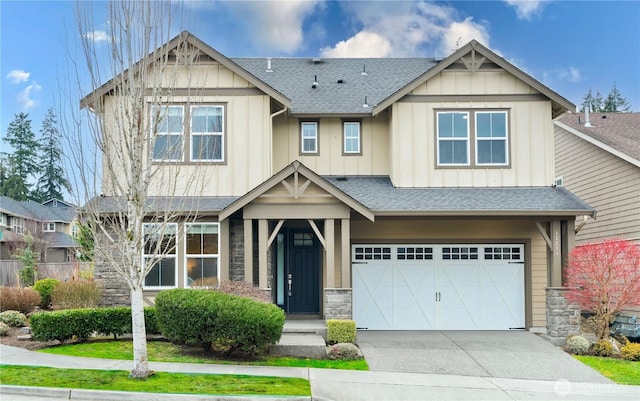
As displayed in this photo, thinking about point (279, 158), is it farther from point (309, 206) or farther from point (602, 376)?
point (602, 376)

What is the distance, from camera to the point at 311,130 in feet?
55.6

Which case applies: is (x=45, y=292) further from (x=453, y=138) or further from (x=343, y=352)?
(x=453, y=138)

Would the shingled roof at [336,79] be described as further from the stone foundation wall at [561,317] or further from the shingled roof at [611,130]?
the stone foundation wall at [561,317]

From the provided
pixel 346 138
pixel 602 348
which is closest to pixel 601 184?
pixel 602 348

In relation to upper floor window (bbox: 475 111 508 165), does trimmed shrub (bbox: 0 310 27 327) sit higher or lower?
lower

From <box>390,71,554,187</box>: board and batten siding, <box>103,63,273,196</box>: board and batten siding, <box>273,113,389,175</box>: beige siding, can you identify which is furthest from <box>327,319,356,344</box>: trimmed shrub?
<box>273,113,389,175</box>: beige siding

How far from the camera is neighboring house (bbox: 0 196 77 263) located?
133 feet

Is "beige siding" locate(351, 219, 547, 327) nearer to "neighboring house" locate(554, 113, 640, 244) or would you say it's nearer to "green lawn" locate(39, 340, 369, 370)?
"neighboring house" locate(554, 113, 640, 244)

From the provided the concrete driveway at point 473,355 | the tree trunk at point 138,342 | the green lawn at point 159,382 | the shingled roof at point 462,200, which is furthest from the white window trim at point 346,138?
the tree trunk at point 138,342

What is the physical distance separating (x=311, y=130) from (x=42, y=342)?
8.59m

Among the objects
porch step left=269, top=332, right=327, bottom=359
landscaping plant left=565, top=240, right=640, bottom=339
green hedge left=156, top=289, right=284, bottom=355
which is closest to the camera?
green hedge left=156, top=289, right=284, bottom=355

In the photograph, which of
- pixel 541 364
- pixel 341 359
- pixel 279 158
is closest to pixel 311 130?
pixel 279 158

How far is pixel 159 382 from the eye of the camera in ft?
30.8

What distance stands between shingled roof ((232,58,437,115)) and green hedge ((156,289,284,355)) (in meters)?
6.71
